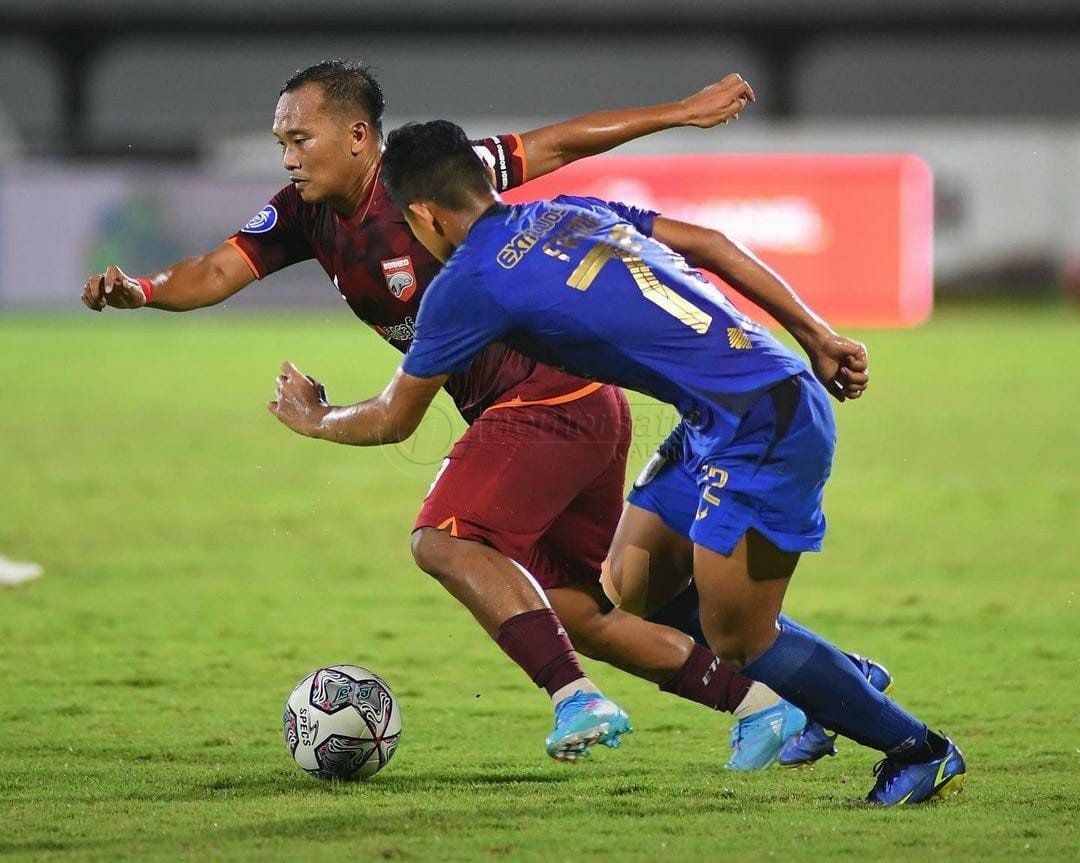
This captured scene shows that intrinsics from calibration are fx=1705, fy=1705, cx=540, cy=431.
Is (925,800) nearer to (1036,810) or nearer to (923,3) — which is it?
(1036,810)

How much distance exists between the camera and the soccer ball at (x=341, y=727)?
4.74 metres

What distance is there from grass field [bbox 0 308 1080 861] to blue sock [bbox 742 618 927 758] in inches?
7.9

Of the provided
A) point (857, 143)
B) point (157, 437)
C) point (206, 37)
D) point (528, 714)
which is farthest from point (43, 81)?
point (528, 714)

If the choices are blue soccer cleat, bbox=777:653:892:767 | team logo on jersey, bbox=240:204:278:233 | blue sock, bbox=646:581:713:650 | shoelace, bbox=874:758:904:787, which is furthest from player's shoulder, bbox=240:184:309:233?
shoelace, bbox=874:758:904:787

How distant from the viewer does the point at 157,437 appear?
42.8 ft

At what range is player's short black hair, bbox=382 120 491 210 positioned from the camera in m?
4.25

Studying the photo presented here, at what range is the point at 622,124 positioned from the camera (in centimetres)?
517

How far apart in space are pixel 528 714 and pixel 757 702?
97 centimetres

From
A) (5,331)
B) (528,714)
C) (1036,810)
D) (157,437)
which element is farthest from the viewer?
(5,331)

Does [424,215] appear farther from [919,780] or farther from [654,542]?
[919,780]

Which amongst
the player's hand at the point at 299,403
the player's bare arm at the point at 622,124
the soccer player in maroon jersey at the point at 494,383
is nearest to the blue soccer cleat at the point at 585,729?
the soccer player in maroon jersey at the point at 494,383

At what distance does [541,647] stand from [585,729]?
0.37 metres

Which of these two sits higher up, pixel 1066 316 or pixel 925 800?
pixel 925 800

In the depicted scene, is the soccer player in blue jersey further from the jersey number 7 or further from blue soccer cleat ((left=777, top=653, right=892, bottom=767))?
blue soccer cleat ((left=777, top=653, right=892, bottom=767))
